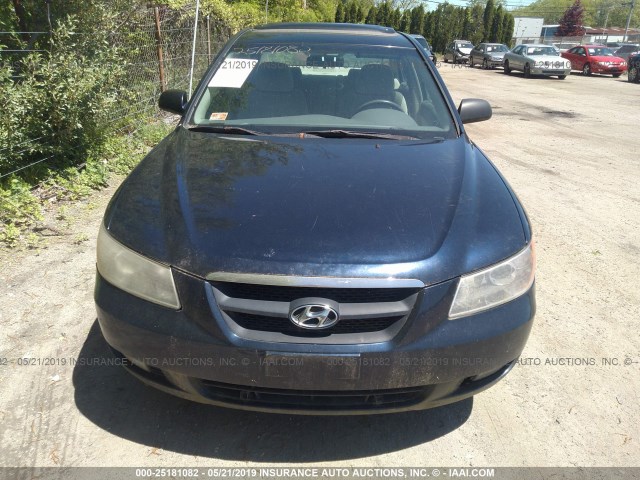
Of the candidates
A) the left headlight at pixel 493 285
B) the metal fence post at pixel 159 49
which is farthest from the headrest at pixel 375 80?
the metal fence post at pixel 159 49

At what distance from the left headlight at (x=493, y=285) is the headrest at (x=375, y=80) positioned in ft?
5.52

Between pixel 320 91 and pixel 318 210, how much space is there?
4.84 feet

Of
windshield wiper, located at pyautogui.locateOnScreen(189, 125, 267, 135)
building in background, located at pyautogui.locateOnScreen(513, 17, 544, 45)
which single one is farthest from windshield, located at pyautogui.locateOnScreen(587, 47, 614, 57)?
building in background, located at pyautogui.locateOnScreen(513, 17, 544, 45)

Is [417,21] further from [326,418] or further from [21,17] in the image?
[326,418]

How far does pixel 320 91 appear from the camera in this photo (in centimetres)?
335

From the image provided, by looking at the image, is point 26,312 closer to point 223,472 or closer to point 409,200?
point 223,472

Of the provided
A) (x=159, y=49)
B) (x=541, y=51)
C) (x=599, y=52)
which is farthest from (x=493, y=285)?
(x=599, y=52)

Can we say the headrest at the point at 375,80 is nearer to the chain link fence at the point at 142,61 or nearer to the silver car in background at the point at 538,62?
the chain link fence at the point at 142,61

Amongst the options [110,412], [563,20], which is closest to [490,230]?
[110,412]

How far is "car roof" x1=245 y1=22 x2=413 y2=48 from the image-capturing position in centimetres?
369

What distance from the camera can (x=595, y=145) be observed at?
345 inches

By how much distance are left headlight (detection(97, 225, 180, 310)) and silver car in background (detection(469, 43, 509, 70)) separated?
102 feet

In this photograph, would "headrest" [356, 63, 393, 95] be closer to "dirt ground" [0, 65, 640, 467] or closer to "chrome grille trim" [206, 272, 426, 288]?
"dirt ground" [0, 65, 640, 467]

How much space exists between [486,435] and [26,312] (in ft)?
8.77
